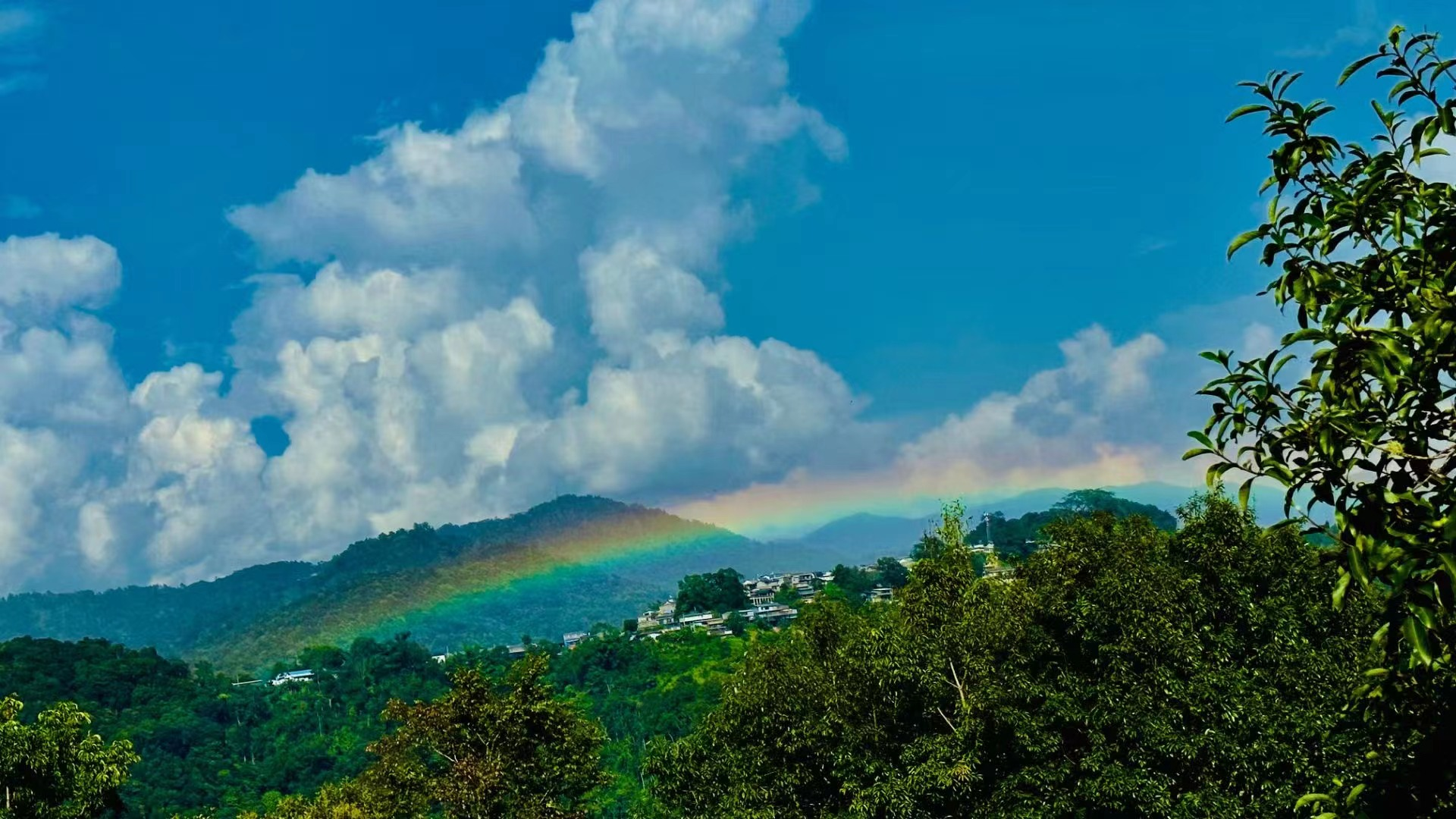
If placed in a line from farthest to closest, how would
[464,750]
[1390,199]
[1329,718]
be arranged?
[464,750], [1329,718], [1390,199]

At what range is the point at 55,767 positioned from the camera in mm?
17172

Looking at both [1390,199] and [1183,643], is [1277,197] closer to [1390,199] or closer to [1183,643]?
[1390,199]

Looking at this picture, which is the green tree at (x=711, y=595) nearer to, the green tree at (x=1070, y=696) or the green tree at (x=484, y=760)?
the green tree at (x=1070, y=696)

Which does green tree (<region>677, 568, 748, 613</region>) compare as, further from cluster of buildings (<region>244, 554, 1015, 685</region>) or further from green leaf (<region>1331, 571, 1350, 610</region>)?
green leaf (<region>1331, 571, 1350, 610</region>)

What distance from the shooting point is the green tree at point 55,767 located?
54.6 feet

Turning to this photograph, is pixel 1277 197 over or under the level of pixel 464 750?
over

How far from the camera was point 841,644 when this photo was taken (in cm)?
Result: 2825

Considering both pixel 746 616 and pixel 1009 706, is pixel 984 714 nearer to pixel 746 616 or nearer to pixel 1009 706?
pixel 1009 706

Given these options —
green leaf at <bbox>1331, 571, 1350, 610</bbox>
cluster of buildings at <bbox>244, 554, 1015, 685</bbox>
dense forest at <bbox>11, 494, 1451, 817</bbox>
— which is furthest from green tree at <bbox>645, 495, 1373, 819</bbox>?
cluster of buildings at <bbox>244, 554, 1015, 685</bbox>

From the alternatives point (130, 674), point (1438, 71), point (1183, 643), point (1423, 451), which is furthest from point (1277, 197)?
point (130, 674)

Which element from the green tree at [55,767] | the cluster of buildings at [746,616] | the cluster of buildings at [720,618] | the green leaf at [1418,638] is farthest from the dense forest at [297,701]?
the green leaf at [1418,638]

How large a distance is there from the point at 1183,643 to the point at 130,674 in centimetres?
9822

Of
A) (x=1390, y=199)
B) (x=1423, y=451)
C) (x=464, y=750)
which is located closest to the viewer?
(x=1423, y=451)

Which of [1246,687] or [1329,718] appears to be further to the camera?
[1246,687]
